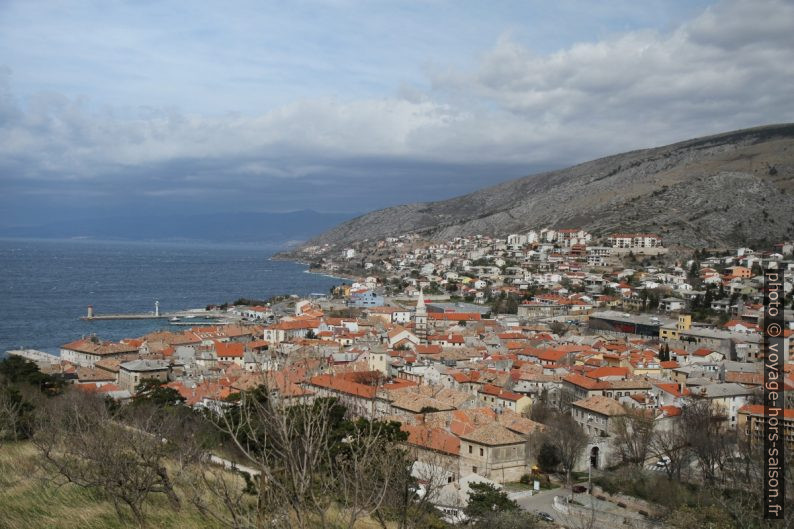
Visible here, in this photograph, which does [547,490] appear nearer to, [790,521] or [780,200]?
[790,521]


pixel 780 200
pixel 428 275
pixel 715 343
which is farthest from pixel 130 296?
pixel 780 200

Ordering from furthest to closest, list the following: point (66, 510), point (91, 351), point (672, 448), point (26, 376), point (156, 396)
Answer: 1. point (91, 351)
2. point (26, 376)
3. point (156, 396)
4. point (672, 448)
5. point (66, 510)

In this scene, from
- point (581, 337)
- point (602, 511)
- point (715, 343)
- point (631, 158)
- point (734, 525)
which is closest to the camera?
point (734, 525)

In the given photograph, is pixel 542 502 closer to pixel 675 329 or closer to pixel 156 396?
pixel 156 396

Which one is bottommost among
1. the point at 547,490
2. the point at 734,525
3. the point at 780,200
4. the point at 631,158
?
the point at 547,490

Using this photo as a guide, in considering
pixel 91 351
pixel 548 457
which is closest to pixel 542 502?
pixel 548 457

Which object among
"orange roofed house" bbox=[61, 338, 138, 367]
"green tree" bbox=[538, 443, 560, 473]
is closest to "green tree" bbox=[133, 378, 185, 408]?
"green tree" bbox=[538, 443, 560, 473]
